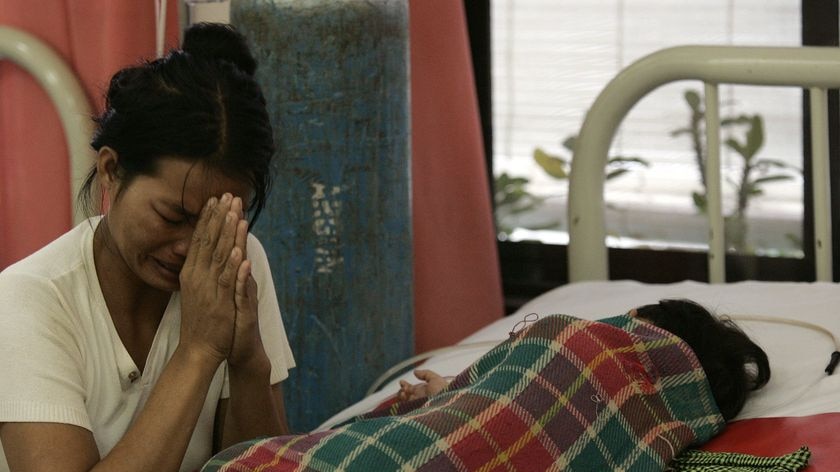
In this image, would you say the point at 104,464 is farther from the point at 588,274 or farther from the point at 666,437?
A: the point at 588,274

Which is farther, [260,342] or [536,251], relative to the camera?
[536,251]

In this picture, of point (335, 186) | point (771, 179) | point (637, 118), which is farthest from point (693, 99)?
point (335, 186)

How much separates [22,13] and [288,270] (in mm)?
650

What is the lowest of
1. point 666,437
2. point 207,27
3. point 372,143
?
point 666,437

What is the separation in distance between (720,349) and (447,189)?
819 millimetres

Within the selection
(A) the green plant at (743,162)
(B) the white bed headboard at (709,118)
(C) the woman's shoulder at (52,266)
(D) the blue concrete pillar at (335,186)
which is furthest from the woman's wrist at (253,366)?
(A) the green plant at (743,162)

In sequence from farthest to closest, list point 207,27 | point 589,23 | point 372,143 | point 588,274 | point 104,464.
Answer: point 589,23 < point 588,274 < point 372,143 < point 207,27 < point 104,464

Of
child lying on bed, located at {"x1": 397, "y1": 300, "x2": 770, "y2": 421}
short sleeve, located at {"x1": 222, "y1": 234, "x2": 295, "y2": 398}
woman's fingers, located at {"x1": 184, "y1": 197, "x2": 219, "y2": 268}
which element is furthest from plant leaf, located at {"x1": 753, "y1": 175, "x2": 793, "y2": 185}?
woman's fingers, located at {"x1": 184, "y1": 197, "x2": 219, "y2": 268}

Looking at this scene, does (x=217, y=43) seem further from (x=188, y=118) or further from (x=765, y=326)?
(x=765, y=326)

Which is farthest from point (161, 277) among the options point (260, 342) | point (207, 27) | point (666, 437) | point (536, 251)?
point (536, 251)

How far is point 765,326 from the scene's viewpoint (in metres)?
1.72

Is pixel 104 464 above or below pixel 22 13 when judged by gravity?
below

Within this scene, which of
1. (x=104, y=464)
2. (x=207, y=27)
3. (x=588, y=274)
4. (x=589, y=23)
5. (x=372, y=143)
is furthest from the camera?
(x=589, y=23)

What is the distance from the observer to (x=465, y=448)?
3.97 ft
